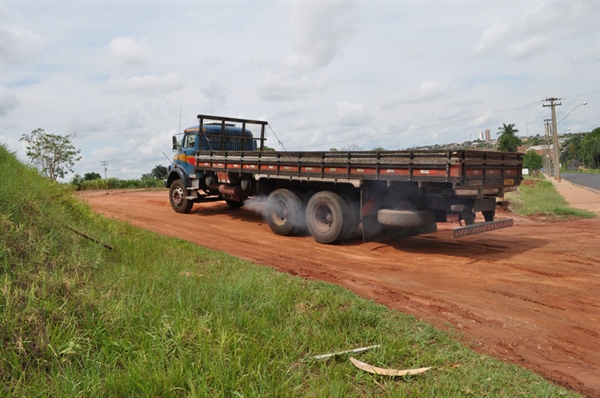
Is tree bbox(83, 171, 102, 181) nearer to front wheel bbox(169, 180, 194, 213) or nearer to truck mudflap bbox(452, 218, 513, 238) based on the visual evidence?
front wheel bbox(169, 180, 194, 213)

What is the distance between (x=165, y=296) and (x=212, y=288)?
0.56 meters

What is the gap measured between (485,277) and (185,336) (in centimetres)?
520

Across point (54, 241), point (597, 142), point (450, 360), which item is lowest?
point (450, 360)

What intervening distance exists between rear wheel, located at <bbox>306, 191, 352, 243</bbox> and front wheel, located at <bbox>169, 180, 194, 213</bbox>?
5592mm

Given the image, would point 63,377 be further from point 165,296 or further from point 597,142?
point 597,142

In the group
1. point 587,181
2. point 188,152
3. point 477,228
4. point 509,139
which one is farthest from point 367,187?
point 509,139

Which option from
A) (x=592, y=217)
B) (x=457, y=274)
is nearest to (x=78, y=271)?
(x=457, y=274)

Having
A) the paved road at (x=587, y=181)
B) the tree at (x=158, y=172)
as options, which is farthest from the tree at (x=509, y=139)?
the tree at (x=158, y=172)

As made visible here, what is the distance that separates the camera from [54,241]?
5.33 metres

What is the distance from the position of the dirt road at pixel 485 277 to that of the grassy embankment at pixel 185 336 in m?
0.67

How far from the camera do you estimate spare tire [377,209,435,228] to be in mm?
8664

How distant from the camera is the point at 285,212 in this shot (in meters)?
11.0

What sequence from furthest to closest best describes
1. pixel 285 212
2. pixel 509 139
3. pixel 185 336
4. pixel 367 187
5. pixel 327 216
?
pixel 509 139
pixel 285 212
pixel 327 216
pixel 367 187
pixel 185 336

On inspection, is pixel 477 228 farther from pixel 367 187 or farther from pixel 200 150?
pixel 200 150
